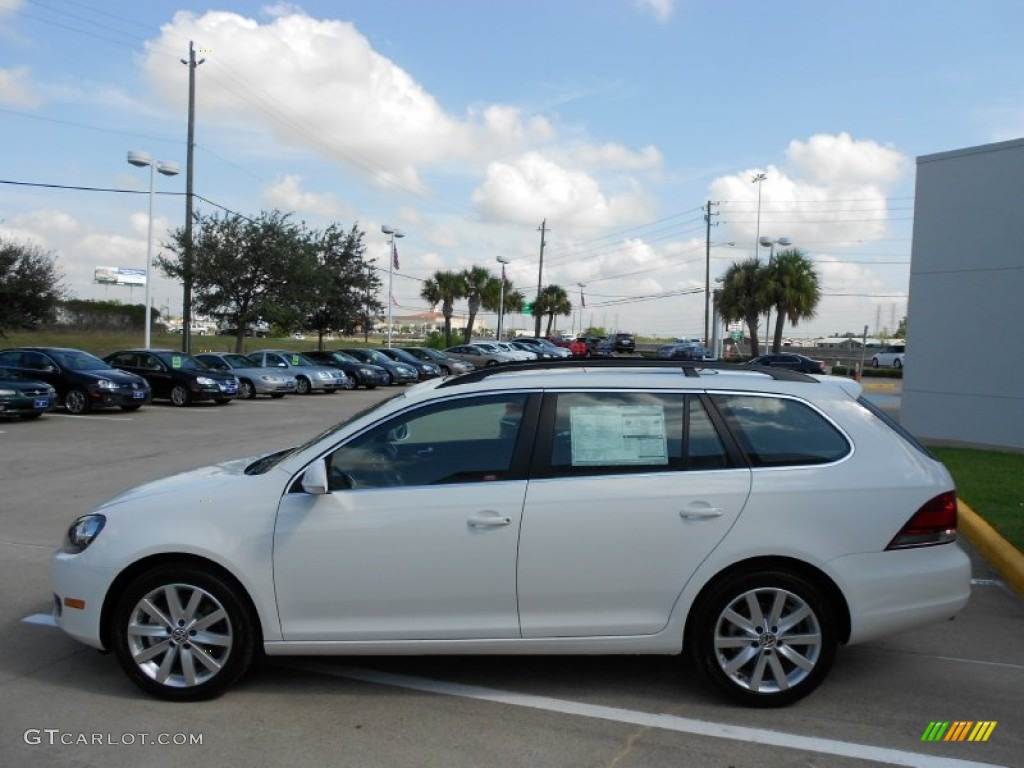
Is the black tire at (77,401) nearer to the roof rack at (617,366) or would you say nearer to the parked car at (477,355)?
the roof rack at (617,366)

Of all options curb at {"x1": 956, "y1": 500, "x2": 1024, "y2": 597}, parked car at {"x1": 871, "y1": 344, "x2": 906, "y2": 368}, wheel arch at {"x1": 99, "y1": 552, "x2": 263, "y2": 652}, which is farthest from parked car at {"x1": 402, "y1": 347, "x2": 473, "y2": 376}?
wheel arch at {"x1": 99, "y1": 552, "x2": 263, "y2": 652}

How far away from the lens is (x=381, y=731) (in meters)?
4.07

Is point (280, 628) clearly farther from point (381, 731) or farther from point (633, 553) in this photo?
point (633, 553)

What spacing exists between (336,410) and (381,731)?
18.8 m

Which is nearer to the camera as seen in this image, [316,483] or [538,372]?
[316,483]

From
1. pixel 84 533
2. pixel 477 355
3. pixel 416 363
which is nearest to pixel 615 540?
pixel 84 533

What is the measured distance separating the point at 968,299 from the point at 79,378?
18240 millimetres

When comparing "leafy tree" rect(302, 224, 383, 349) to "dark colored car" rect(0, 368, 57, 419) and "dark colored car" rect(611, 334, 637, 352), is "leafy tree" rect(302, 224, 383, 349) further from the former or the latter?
"dark colored car" rect(611, 334, 637, 352)

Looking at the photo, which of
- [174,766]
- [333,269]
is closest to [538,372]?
[174,766]

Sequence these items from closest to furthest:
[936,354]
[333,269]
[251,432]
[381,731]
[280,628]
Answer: [381,731] → [280,628] → [936,354] → [251,432] → [333,269]

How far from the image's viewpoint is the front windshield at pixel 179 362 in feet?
75.6

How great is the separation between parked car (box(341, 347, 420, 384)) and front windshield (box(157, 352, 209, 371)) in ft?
32.1

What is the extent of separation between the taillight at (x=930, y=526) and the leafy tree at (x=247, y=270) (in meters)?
31.8

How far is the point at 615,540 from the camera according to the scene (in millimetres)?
4270
